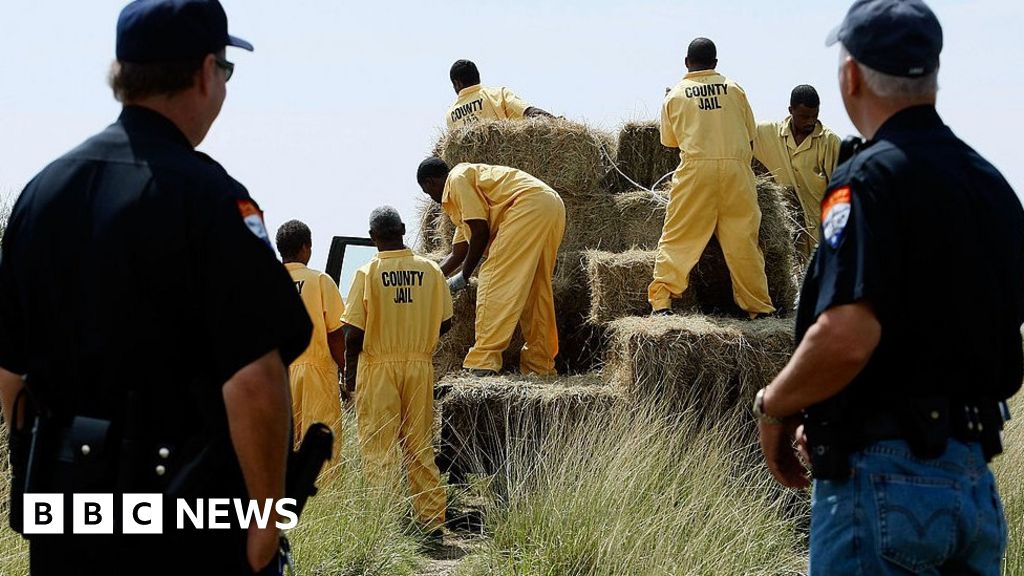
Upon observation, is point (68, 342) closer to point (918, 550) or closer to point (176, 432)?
point (176, 432)

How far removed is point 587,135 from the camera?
35.6 feet

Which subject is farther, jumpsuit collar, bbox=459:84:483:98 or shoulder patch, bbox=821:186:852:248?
jumpsuit collar, bbox=459:84:483:98

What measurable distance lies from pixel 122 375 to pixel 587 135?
27.1ft

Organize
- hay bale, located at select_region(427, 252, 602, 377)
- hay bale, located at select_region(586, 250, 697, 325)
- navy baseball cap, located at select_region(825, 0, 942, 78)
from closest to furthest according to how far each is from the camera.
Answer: navy baseball cap, located at select_region(825, 0, 942, 78)
hay bale, located at select_region(586, 250, 697, 325)
hay bale, located at select_region(427, 252, 602, 377)

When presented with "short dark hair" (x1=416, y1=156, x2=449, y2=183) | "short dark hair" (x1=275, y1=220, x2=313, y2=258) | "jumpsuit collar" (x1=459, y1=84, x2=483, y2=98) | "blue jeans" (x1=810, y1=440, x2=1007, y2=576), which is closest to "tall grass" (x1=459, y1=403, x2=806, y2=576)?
"short dark hair" (x1=275, y1=220, x2=313, y2=258)

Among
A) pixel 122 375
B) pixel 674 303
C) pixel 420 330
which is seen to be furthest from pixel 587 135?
pixel 122 375

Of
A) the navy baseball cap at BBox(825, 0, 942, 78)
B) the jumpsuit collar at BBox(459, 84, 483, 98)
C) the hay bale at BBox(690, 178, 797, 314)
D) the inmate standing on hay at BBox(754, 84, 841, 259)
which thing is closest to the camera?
the navy baseball cap at BBox(825, 0, 942, 78)

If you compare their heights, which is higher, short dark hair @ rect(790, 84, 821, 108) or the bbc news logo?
short dark hair @ rect(790, 84, 821, 108)

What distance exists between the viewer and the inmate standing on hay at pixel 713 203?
30.7 ft

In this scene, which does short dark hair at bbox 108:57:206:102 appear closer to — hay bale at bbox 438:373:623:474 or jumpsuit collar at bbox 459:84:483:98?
hay bale at bbox 438:373:623:474

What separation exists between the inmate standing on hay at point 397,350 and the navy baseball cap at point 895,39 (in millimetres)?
5301

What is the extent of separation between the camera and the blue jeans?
3.05 m

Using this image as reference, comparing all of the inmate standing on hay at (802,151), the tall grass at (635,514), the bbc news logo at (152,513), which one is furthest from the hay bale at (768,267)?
Result: the bbc news logo at (152,513)

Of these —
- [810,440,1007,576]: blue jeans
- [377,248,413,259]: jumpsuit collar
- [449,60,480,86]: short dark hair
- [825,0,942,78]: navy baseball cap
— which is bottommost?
[810,440,1007,576]: blue jeans
